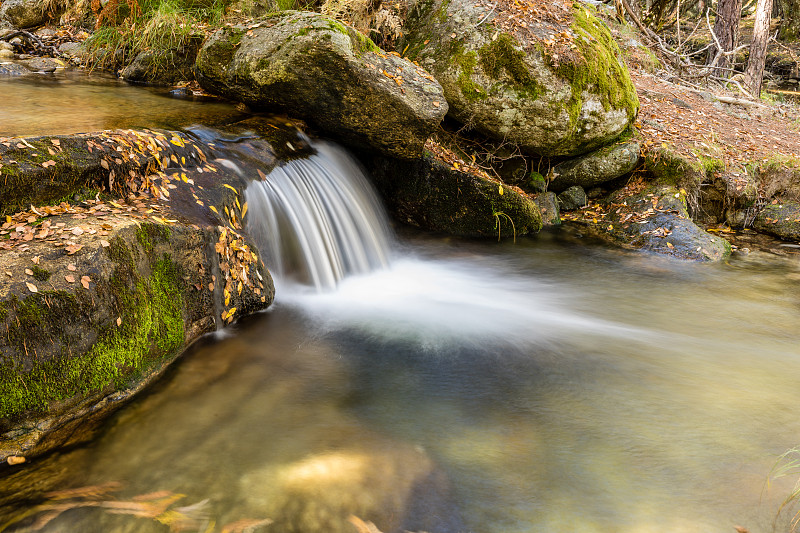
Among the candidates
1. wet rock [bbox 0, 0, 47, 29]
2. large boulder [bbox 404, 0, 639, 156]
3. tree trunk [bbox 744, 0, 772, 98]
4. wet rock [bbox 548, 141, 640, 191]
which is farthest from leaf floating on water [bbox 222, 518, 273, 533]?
tree trunk [bbox 744, 0, 772, 98]

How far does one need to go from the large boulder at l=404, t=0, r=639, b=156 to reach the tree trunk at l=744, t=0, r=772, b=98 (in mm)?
9308

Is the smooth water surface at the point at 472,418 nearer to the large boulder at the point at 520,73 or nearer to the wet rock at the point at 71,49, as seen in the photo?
the large boulder at the point at 520,73

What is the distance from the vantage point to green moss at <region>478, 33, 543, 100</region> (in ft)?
23.2

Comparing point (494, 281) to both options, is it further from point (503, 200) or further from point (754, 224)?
point (754, 224)

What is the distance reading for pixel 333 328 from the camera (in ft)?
15.5

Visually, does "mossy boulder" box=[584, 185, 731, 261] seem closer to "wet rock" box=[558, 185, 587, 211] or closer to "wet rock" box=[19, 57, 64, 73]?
"wet rock" box=[558, 185, 587, 211]

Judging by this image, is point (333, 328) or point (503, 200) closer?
point (333, 328)

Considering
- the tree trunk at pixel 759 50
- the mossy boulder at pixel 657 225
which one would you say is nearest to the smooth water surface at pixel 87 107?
the mossy boulder at pixel 657 225

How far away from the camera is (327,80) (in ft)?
19.0

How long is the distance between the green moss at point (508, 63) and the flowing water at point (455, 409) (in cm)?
281

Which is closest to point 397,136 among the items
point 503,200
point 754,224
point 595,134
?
point 503,200

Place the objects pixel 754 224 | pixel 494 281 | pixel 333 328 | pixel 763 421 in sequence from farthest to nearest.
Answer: pixel 754 224, pixel 494 281, pixel 333 328, pixel 763 421

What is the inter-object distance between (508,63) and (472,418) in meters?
5.28

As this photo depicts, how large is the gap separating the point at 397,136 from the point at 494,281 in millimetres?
2078
